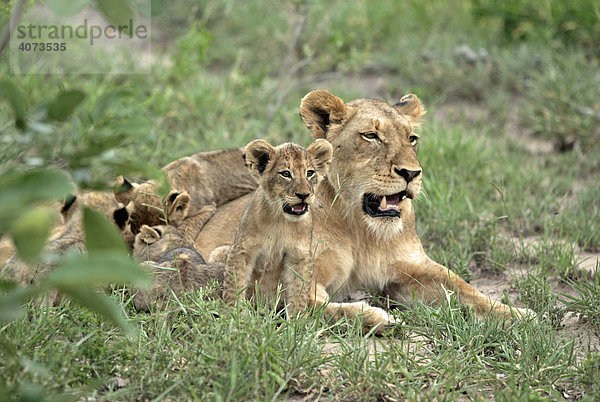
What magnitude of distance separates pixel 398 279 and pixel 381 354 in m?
1.04

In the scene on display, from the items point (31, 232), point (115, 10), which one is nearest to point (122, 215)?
point (115, 10)

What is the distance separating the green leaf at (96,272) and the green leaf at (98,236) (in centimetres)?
15

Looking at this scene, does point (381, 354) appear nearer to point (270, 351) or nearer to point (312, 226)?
point (270, 351)

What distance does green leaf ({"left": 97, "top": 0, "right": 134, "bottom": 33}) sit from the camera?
1.82 meters

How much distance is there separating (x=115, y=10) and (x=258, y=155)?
198cm

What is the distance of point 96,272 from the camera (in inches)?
57.8

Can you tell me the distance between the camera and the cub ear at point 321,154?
150 inches

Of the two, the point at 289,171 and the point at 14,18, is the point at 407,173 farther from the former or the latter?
the point at 14,18

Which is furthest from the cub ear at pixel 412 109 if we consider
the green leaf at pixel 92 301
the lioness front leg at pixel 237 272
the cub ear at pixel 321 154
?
the green leaf at pixel 92 301

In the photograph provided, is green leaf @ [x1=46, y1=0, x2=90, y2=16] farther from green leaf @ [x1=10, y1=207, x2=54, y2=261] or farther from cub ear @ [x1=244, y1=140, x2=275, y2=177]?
cub ear @ [x1=244, y1=140, x2=275, y2=177]

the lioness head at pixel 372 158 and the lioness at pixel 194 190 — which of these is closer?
the lioness head at pixel 372 158

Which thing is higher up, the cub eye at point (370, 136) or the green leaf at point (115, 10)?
the green leaf at point (115, 10)

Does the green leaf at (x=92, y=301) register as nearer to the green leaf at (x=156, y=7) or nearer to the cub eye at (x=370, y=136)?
the green leaf at (x=156, y=7)

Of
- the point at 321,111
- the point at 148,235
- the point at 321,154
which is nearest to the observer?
the point at 321,154
